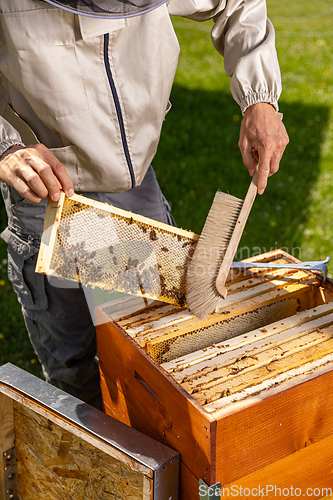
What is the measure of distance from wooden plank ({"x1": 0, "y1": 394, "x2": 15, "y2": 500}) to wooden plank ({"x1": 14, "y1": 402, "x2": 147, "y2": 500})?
0.08 ft

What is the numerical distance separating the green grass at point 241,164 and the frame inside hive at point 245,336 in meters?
1.85

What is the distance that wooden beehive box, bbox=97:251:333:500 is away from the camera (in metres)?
1.39

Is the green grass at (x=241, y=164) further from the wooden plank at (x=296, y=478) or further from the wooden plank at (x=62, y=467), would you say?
the wooden plank at (x=296, y=478)

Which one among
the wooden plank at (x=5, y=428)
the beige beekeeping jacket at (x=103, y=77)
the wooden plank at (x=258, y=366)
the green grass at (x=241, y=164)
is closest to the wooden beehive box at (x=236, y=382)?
the wooden plank at (x=258, y=366)

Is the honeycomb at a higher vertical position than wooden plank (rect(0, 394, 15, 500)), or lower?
higher

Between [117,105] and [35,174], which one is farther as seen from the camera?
[117,105]

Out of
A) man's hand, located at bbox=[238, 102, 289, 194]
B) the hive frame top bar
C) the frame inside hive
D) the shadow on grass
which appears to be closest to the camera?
the frame inside hive

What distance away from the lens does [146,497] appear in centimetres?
152

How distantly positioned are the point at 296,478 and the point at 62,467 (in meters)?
0.83

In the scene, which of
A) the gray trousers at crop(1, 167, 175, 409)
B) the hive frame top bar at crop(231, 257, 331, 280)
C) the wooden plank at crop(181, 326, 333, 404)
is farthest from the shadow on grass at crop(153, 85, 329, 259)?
the wooden plank at crop(181, 326, 333, 404)

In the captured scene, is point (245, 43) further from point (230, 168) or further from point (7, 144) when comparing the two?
point (230, 168)

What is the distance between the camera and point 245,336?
1708 mm

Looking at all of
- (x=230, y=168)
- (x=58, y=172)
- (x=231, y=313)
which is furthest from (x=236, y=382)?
(x=230, y=168)

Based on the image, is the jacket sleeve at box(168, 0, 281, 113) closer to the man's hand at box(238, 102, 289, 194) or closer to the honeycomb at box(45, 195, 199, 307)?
the man's hand at box(238, 102, 289, 194)
